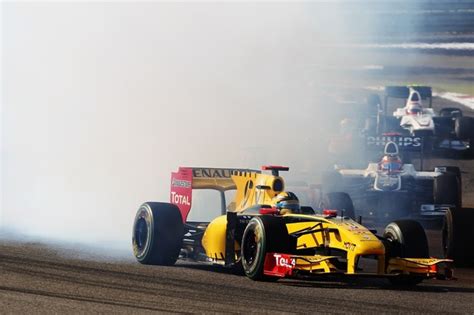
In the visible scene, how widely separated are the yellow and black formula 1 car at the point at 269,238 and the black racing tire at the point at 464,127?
14.4 meters

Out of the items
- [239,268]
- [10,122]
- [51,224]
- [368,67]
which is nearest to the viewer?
[239,268]

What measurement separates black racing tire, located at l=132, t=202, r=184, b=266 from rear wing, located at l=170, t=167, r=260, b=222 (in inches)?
40.0

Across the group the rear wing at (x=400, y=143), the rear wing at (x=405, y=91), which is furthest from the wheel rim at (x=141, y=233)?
the rear wing at (x=405, y=91)

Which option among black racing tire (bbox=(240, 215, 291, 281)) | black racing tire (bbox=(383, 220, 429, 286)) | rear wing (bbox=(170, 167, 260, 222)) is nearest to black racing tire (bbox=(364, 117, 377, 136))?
rear wing (bbox=(170, 167, 260, 222))

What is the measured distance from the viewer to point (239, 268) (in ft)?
49.2

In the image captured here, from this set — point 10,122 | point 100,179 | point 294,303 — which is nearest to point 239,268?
point 294,303

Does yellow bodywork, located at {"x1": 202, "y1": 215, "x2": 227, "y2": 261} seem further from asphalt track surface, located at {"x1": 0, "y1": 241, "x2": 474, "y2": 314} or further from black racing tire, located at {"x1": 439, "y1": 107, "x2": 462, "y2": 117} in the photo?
black racing tire, located at {"x1": 439, "y1": 107, "x2": 462, "y2": 117}

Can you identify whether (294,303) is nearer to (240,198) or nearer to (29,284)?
(29,284)

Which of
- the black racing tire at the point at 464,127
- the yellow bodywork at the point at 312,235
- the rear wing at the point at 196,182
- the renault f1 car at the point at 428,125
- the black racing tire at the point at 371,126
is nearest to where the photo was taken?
the yellow bodywork at the point at 312,235

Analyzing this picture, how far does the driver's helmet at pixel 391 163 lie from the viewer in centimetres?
2202

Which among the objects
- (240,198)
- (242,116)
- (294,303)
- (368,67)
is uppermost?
(368,67)

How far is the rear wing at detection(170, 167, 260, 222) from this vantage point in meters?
16.2

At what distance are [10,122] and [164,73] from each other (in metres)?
3.48

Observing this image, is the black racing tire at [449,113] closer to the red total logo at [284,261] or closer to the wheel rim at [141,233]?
the wheel rim at [141,233]
